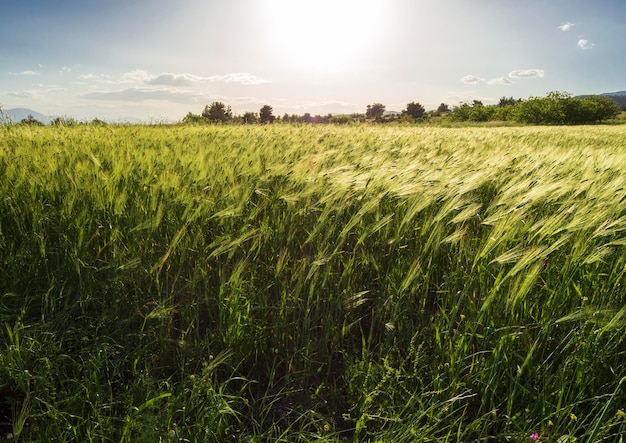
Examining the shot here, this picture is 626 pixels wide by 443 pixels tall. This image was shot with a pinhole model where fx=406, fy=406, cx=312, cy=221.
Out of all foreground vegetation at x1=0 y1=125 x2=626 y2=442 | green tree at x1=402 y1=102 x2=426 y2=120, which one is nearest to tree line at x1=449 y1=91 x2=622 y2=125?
green tree at x1=402 y1=102 x2=426 y2=120

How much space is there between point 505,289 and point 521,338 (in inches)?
6.6

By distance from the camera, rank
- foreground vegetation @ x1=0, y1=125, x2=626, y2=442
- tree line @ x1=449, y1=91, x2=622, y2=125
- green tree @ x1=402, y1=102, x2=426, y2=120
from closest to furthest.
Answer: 1. foreground vegetation @ x1=0, y1=125, x2=626, y2=442
2. tree line @ x1=449, y1=91, x2=622, y2=125
3. green tree @ x1=402, y1=102, x2=426, y2=120

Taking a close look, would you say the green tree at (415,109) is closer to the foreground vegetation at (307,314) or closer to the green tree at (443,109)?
the green tree at (443,109)

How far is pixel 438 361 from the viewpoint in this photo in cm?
140

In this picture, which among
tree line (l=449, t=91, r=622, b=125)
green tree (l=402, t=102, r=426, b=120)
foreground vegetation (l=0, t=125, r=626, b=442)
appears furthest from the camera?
green tree (l=402, t=102, r=426, b=120)

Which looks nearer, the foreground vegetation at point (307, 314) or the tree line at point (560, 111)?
the foreground vegetation at point (307, 314)

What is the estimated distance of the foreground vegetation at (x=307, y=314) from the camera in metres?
1.21

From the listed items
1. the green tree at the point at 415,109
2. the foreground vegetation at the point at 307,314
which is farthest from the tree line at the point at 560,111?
the foreground vegetation at the point at 307,314

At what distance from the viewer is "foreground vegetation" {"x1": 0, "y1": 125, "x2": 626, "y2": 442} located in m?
1.21

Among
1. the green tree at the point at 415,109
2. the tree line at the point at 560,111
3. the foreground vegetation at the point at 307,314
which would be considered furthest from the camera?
the green tree at the point at 415,109

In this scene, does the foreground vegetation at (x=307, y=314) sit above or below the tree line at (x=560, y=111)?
below

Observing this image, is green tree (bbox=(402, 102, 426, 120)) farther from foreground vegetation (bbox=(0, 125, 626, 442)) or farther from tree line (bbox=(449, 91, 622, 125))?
foreground vegetation (bbox=(0, 125, 626, 442))

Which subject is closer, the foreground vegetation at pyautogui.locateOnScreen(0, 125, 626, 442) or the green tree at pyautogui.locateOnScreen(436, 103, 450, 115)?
the foreground vegetation at pyautogui.locateOnScreen(0, 125, 626, 442)

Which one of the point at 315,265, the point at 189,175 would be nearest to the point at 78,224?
the point at 189,175
